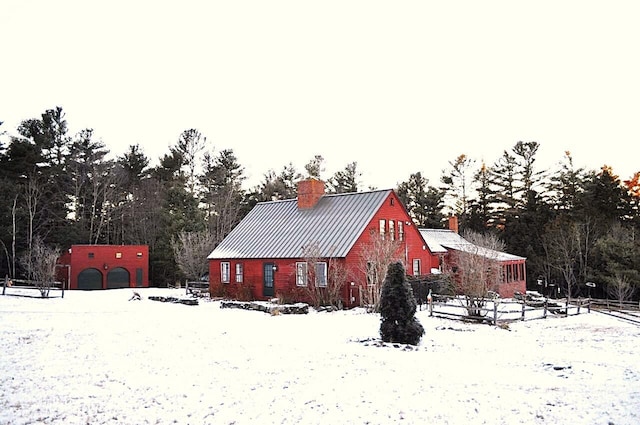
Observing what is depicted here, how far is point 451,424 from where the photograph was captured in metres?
7.77

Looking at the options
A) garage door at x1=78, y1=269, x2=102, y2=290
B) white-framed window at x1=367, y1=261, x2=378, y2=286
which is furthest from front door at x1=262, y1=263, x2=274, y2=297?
garage door at x1=78, y1=269, x2=102, y2=290

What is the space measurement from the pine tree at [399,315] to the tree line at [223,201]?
22.5m

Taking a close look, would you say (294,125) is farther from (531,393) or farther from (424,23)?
(531,393)

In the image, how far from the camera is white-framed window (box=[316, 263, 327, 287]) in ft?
84.1

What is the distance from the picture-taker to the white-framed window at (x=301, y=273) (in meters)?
26.7

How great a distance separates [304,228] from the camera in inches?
1161

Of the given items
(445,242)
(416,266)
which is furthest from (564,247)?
(416,266)

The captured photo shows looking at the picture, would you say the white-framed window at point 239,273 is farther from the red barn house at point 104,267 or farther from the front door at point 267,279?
the red barn house at point 104,267

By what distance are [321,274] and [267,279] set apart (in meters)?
4.14

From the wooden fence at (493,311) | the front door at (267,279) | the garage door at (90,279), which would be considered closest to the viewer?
the wooden fence at (493,311)

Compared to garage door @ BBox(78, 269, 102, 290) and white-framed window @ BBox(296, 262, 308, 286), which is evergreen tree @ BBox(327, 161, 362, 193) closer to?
garage door @ BBox(78, 269, 102, 290)

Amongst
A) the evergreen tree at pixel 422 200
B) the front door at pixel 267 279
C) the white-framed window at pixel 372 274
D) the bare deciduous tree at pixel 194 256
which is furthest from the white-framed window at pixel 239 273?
the evergreen tree at pixel 422 200

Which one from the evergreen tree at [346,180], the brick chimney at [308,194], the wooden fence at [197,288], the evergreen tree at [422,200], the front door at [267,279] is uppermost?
the evergreen tree at [346,180]

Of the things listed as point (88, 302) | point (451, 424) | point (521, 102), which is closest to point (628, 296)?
point (521, 102)
